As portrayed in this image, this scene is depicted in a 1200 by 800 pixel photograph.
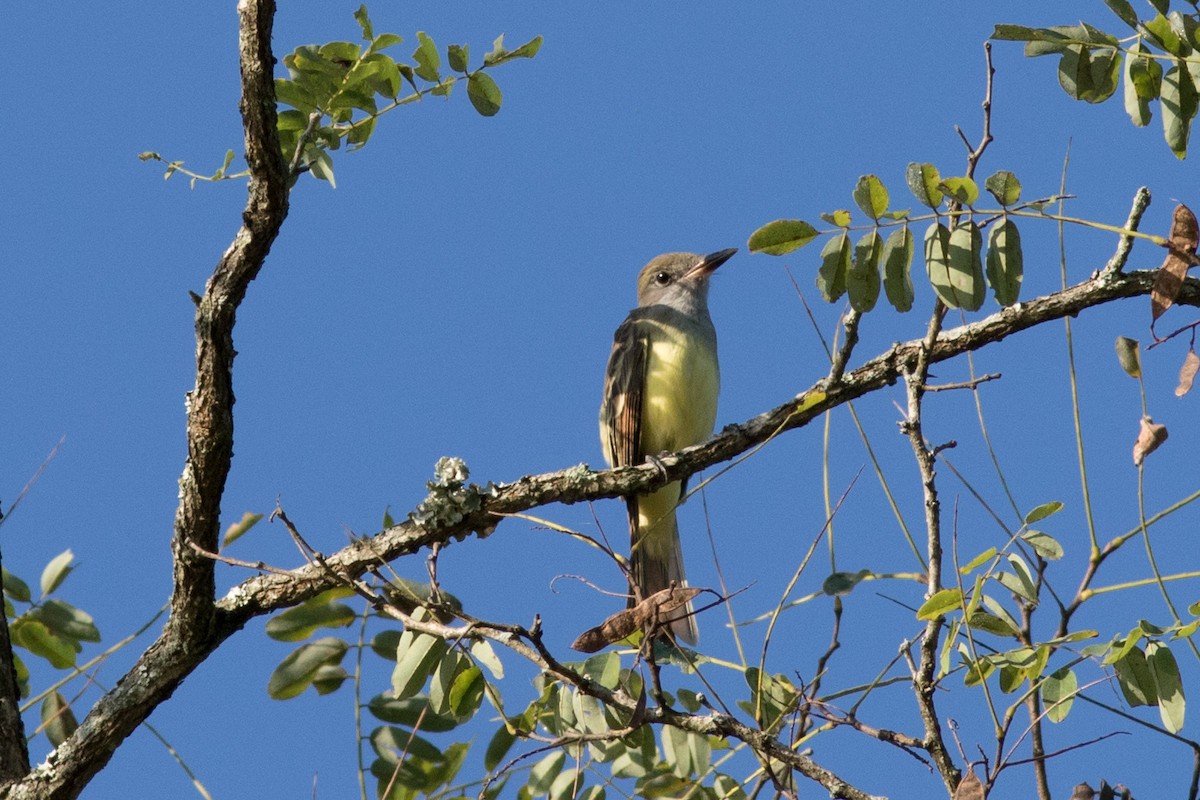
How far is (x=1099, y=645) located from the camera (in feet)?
12.1

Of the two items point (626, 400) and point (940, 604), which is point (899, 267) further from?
point (626, 400)

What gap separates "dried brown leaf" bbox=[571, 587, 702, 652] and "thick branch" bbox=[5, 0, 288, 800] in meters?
1.36

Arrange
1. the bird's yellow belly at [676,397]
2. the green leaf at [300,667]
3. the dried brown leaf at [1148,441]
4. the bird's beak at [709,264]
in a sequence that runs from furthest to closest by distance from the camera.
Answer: the bird's beak at [709,264] → the bird's yellow belly at [676,397] → the green leaf at [300,667] → the dried brown leaf at [1148,441]

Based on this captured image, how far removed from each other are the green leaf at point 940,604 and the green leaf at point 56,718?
3272 millimetres

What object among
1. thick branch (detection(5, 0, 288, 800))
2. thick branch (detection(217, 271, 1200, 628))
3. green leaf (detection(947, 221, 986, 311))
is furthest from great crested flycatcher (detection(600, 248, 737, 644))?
green leaf (detection(947, 221, 986, 311))

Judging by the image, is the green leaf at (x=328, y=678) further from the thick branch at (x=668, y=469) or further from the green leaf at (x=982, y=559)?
the green leaf at (x=982, y=559)

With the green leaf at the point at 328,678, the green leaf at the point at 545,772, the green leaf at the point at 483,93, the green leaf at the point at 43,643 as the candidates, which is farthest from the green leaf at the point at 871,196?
the green leaf at the point at 43,643

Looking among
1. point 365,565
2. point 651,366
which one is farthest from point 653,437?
point 365,565

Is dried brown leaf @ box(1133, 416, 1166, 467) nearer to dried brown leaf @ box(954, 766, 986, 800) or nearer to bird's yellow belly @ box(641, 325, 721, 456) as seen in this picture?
dried brown leaf @ box(954, 766, 986, 800)

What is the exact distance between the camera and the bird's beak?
26.7ft

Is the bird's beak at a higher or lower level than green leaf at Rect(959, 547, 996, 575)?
higher

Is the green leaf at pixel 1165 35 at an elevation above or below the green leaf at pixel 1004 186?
above

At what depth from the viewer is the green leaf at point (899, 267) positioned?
3938 mm

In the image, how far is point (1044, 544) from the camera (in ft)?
12.9
